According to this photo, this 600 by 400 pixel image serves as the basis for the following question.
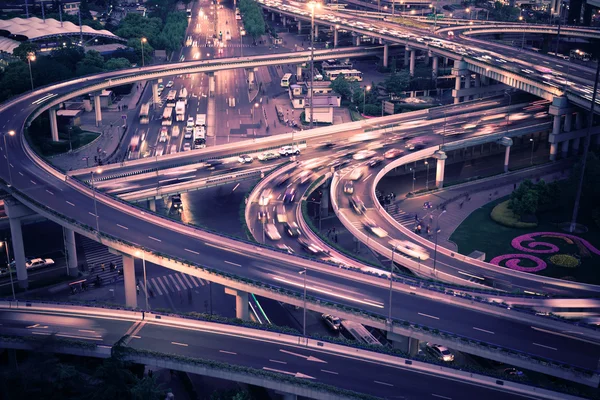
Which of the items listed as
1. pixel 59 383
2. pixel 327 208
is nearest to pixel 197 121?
pixel 327 208

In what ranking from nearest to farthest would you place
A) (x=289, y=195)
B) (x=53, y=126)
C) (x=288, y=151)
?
(x=289, y=195)
(x=288, y=151)
(x=53, y=126)

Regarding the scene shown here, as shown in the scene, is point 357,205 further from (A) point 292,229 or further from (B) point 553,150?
(B) point 553,150

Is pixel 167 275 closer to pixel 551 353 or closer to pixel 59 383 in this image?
pixel 59 383

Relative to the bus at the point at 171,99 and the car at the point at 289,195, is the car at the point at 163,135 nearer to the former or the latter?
the bus at the point at 171,99

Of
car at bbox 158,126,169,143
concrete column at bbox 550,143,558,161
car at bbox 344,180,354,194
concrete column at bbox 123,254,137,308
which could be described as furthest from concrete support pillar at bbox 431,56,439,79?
concrete column at bbox 123,254,137,308

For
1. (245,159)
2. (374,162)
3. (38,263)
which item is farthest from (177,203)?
(374,162)

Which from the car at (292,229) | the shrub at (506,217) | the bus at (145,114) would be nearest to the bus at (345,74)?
the bus at (145,114)
